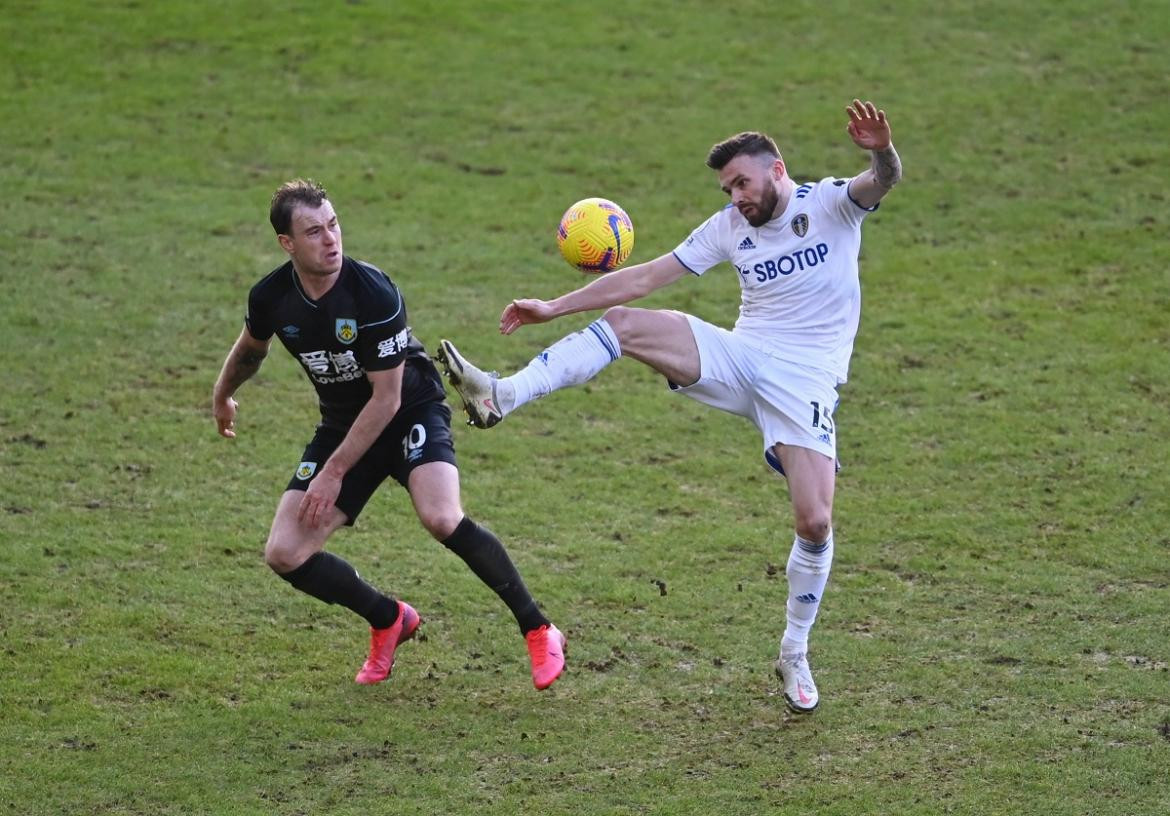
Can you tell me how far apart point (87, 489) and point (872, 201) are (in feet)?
19.1

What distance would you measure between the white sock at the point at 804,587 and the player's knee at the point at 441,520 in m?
1.80

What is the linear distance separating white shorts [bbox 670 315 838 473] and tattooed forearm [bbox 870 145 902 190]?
1050mm

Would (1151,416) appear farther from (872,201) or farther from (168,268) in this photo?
(168,268)

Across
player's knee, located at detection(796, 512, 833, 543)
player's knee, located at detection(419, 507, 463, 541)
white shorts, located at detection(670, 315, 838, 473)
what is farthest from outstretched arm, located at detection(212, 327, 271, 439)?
player's knee, located at detection(796, 512, 833, 543)

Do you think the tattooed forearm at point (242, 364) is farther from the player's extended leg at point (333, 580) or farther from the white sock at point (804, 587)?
the white sock at point (804, 587)

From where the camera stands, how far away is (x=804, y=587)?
24.8 feet

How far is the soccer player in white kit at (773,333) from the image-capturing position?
7.32 metres

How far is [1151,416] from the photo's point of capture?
36.7ft

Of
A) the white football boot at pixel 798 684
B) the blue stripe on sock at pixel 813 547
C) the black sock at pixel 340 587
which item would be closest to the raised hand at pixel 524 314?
the black sock at pixel 340 587

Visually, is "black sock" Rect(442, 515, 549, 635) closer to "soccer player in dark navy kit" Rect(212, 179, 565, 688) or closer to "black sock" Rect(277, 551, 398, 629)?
"soccer player in dark navy kit" Rect(212, 179, 565, 688)

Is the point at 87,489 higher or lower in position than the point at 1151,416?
lower

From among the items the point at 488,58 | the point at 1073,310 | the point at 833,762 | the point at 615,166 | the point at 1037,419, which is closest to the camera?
the point at 833,762

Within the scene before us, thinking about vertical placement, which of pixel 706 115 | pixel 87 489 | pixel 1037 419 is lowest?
pixel 87 489

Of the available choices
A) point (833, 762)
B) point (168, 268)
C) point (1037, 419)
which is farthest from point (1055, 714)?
point (168, 268)
